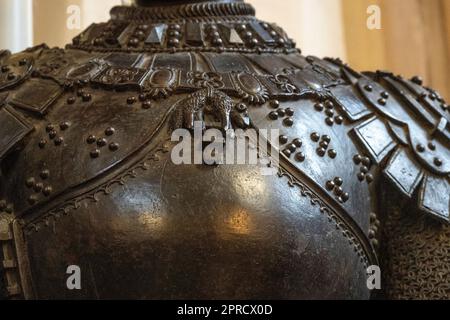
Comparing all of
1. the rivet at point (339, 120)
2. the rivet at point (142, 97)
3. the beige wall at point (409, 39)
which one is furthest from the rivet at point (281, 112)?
the beige wall at point (409, 39)

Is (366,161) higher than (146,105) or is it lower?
lower

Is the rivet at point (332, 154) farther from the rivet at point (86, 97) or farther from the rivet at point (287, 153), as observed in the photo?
the rivet at point (86, 97)

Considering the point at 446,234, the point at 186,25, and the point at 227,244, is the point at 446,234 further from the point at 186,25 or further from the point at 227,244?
the point at 186,25

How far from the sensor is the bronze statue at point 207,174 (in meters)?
1.38

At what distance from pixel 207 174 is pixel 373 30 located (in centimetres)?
124

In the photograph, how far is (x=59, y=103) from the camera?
149 cm

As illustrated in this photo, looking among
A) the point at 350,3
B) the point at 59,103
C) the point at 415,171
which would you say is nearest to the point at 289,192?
the point at 415,171

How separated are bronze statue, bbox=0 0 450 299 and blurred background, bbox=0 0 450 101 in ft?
2.62

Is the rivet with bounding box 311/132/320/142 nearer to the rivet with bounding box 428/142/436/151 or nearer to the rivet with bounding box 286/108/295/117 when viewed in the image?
the rivet with bounding box 286/108/295/117

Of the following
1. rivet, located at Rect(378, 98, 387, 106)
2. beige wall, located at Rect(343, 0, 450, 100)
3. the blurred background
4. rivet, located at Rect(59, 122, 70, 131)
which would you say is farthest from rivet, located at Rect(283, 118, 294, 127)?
beige wall, located at Rect(343, 0, 450, 100)

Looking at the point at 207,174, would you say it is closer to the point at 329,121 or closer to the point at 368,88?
the point at 329,121

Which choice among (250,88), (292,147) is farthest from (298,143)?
(250,88)

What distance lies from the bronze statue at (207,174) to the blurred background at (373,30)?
798mm

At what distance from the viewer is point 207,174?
1.40 meters
